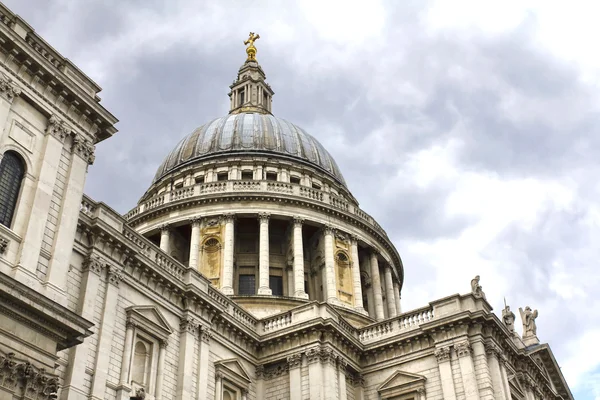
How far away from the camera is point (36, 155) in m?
21.5

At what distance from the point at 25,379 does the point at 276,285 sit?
3162 cm

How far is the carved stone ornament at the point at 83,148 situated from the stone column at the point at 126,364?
7.08m

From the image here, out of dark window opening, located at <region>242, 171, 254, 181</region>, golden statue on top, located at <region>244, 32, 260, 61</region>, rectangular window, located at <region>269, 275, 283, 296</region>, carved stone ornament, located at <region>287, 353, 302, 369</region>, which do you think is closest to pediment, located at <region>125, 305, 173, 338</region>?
carved stone ornament, located at <region>287, 353, 302, 369</region>

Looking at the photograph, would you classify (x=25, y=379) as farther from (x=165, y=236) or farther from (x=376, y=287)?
(x=376, y=287)

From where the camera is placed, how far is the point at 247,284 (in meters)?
48.6

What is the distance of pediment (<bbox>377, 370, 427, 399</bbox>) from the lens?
32.9 m

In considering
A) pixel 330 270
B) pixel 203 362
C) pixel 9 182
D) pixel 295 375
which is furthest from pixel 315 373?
pixel 9 182

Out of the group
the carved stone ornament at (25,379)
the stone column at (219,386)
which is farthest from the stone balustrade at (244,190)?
the carved stone ornament at (25,379)

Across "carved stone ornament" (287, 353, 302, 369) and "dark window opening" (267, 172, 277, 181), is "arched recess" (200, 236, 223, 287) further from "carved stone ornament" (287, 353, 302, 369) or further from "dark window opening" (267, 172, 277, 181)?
"carved stone ornament" (287, 353, 302, 369)

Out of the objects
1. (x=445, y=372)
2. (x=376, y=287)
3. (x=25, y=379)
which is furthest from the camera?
(x=376, y=287)

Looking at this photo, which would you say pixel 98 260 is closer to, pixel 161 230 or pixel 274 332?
pixel 274 332

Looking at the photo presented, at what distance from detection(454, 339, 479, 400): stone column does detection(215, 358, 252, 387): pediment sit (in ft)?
31.9

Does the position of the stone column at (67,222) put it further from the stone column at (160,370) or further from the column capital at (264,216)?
the column capital at (264,216)

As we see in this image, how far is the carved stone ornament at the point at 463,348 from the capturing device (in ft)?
105
